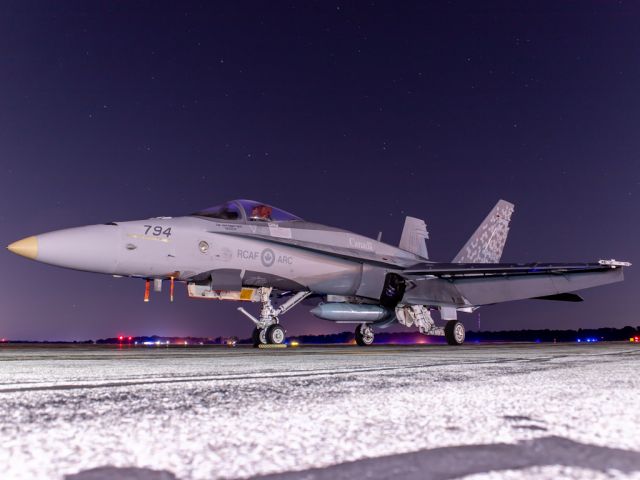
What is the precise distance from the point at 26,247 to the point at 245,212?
166 inches

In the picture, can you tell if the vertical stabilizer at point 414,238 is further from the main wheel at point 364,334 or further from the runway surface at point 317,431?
the runway surface at point 317,431

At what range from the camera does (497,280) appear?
15.9 meters

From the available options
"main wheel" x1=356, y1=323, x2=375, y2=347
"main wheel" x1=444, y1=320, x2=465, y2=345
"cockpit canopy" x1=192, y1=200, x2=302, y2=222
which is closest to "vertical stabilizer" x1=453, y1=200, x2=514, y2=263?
"main wheel" x1=444, y1=320, x2=465, y2=345

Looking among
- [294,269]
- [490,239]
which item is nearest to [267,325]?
[294,269]

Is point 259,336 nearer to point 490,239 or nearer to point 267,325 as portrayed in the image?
point 267,325

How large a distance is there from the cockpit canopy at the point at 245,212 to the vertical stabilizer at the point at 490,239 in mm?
9462

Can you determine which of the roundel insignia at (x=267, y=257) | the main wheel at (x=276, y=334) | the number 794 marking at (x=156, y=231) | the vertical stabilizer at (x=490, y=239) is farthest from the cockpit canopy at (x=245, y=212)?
the vertical stabilizer at (x=490, y=239)

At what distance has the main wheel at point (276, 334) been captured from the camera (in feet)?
37.4

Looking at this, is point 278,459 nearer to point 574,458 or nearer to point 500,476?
point 500,476

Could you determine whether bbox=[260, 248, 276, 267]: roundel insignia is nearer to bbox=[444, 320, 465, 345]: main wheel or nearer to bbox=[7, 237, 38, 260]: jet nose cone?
bbox=[7, 237, 38, 260]: jet nose cone

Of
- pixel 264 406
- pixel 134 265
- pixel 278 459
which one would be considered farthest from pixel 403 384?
pixel 134 265

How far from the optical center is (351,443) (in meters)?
1.47

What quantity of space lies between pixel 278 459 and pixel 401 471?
0.96ft

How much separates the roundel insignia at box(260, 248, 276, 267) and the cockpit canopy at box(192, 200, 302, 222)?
0.75 metres
